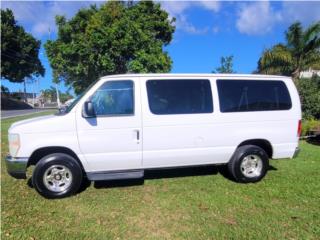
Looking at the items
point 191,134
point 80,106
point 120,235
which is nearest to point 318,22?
point 191,134

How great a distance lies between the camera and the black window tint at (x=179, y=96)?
5.61 m

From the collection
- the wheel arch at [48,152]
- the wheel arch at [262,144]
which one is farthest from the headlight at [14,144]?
the wheel arch at [262,144]

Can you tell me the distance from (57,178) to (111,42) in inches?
520

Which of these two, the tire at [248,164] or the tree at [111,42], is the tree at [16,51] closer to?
the tree at [111,42]

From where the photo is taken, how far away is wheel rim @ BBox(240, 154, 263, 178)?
6.13m

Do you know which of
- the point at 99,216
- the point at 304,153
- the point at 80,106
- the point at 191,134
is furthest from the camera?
the point at 304,153

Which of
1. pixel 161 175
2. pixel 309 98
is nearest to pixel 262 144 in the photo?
pixel 161 175

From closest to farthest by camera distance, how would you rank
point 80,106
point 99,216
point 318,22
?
point 99,216, point 80,106, point 318,22

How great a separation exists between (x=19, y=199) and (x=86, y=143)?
150 centimetres

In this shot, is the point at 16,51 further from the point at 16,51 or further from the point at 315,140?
the point at 315,140

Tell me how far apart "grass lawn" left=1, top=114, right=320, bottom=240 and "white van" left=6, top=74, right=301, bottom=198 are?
41 centimetres

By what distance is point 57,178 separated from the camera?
17.5 feet

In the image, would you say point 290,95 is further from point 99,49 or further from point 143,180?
point 99,49

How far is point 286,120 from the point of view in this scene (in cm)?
616
